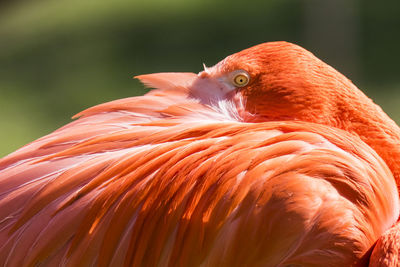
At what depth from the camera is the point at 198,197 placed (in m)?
1.38

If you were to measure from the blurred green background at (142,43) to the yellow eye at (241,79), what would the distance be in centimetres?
248

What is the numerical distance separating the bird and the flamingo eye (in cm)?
Answer: 15

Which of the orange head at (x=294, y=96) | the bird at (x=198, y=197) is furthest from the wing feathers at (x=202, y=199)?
the orange head at (x=294, y=96)

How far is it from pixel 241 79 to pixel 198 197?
51 centimetres

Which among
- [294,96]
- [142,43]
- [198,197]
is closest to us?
[198,197]

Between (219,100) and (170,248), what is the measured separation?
0.56m

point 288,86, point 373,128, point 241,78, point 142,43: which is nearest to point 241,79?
point 241,78

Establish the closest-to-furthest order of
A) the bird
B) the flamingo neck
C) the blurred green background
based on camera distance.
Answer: the bird < the flamingo neck < the blurred green background

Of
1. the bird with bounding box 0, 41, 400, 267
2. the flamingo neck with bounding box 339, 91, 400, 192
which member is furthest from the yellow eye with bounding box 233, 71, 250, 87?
the flamingo neck with bounding box 339, 91, 400, 192

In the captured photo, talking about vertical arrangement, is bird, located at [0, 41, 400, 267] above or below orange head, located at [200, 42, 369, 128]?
below

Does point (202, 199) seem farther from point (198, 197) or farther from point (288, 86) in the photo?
point (288, 86)

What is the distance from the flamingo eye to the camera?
175 centimetres

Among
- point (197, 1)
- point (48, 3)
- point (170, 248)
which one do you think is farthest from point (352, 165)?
point (48, 3)

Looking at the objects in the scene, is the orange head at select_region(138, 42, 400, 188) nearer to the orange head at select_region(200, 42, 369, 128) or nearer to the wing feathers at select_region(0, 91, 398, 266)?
the orange head at select_region(200, 42, 369, 128)
